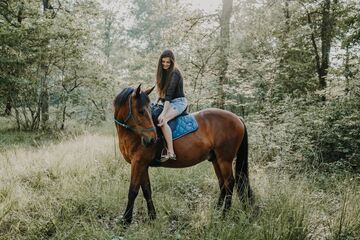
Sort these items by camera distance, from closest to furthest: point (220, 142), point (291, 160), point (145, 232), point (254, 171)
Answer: point (145, 232) < point (220, 142) < point (254, 171) < point (291, 160)

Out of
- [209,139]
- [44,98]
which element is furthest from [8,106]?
[209,139]

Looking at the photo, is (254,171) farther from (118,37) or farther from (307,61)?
(118,37)

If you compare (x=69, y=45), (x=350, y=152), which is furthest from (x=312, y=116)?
(x=69, y=45)

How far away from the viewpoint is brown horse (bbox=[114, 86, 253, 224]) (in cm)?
447

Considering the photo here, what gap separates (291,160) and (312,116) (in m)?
1.82

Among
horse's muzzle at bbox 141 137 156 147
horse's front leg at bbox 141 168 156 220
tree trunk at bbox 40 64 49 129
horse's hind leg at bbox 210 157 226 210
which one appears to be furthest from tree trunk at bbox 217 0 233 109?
tree trunk at bbox 40 64 49 129

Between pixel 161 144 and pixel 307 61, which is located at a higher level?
pixel 307 61

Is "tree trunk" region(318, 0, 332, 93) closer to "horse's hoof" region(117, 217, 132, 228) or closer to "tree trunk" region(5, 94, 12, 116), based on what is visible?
"horse's hoof" region(117, 217, 132, 228)

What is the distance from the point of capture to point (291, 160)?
25.5 ft

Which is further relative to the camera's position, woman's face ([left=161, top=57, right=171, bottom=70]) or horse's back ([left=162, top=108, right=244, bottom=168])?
horse's back ([left=162, top=108, right=244, bottom=168])

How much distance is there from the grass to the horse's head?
46.2 inches

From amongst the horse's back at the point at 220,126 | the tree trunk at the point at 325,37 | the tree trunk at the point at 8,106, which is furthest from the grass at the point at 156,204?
the tree trunk at the point at 8,106

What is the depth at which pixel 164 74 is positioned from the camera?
16.7 ft

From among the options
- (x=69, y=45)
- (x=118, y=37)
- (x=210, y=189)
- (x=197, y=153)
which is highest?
(x=118, y=37)
